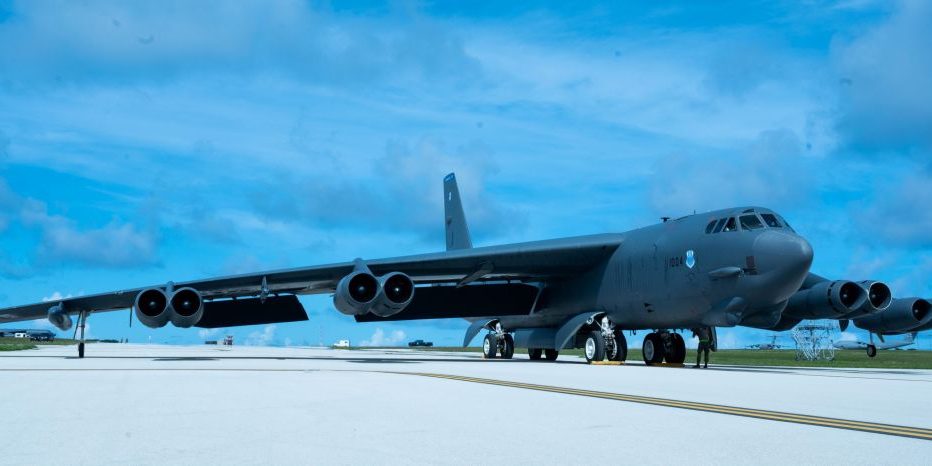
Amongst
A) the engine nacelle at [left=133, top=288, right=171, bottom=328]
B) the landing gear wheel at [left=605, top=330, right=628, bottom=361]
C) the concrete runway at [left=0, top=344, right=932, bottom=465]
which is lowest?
the concrete runway at [left=0, top=344, right=932, bottom=465]

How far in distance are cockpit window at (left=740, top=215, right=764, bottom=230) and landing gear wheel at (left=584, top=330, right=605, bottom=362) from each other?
18.7 feet

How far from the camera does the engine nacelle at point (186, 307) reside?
2314 cm

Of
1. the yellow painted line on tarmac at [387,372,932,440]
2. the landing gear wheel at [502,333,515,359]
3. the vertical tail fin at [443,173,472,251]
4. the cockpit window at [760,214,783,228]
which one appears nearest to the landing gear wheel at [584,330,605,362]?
the cockpit window at [760,214,783,228]

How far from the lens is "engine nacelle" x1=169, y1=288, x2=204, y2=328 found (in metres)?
23.1

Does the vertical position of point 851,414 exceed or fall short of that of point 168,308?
it falls short

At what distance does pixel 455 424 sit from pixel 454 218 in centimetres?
2622

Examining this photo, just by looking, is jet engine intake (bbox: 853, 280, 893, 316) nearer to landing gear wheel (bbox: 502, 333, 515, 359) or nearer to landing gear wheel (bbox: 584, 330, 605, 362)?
landing gear wheel (bbox: 584, 330, 605, 362)

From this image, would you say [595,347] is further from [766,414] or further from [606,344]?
[766,414]

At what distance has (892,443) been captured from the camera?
19.2 ft

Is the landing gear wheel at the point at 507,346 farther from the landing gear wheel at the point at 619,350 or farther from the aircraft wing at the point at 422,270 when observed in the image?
the landing gear wheel at the point at 619,350

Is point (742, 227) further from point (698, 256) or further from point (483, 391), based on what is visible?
point (483, 391)

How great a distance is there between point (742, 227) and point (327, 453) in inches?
618

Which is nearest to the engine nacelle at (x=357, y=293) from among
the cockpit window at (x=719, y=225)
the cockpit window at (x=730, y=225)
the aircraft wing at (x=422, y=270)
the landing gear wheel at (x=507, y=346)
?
the aircraft wing at (x=422, y=270)

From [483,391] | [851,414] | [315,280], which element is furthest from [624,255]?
[851,414]
